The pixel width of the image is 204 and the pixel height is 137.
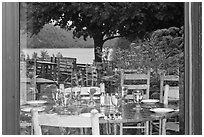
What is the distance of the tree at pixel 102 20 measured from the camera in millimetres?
5777

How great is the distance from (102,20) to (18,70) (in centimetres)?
513

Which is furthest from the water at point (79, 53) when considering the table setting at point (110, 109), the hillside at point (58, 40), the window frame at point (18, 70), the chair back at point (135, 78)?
the window frame at point (18, 70)

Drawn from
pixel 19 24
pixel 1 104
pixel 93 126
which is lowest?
pixel 93 126

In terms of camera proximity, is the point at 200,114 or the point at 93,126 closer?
the point at 200,114

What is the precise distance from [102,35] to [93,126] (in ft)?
16.6

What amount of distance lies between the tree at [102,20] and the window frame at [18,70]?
4.31 meters

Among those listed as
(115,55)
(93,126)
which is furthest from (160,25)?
(93,126)

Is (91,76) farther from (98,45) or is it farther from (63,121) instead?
(63,121)

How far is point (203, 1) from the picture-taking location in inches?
48.5

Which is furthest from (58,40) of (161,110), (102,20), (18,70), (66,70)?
(18,70)

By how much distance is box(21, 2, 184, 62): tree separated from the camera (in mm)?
5777

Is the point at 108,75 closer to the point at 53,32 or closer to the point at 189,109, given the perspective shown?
the point at 53,32

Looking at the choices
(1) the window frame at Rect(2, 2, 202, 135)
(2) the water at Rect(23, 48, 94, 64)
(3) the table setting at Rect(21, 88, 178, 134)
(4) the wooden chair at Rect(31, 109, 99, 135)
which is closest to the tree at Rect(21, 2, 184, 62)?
(2) the water at Rect(23, 48, 94, 64)

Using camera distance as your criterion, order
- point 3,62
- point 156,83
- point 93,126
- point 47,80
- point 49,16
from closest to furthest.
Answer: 1. point 3,62
2. point 93,126
3. point 156,83
4. point 47,80
5. point 49,16
